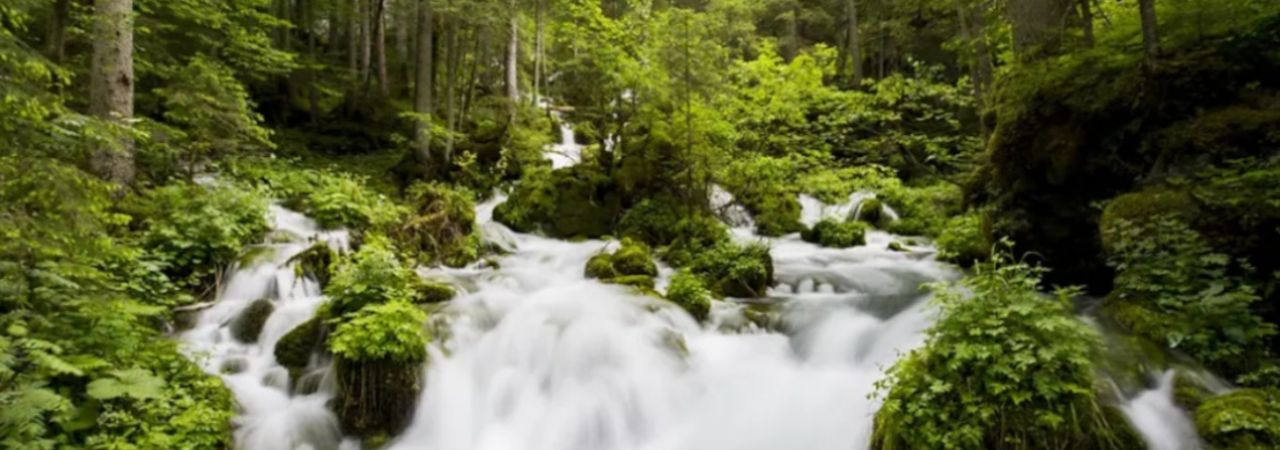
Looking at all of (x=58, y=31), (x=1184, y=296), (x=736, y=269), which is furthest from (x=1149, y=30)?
(x=58, y=31)

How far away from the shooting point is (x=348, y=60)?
60.6 feet

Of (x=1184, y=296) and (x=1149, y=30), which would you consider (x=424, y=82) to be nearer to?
(x=1149, y=30)

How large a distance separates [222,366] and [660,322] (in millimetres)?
4309

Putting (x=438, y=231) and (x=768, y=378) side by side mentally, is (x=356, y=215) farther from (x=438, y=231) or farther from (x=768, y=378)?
(x=768, y=378)

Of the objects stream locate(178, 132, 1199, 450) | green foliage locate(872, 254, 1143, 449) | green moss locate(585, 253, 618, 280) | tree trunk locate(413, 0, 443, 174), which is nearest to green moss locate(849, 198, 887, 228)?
stream locate(178, 132, 1199, 450)

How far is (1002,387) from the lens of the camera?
4.04 m

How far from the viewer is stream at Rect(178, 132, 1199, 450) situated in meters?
5.51

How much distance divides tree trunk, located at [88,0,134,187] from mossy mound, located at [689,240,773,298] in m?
7.45

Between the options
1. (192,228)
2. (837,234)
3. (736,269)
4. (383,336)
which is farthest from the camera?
(837,234)

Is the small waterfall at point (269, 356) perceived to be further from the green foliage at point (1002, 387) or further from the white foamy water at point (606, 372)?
the green foliage at point (1002, 387)

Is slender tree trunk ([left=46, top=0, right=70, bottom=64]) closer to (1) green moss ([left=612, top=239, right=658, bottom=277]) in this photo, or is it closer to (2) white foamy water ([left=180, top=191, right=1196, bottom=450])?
(2) white foamy water ([left=180, top=191, right=1196, bottom=450])

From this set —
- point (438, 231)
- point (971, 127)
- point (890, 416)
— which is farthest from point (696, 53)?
point (971, 127)

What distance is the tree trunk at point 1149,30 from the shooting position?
597 centimetres

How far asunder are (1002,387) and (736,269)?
16.6 ft
